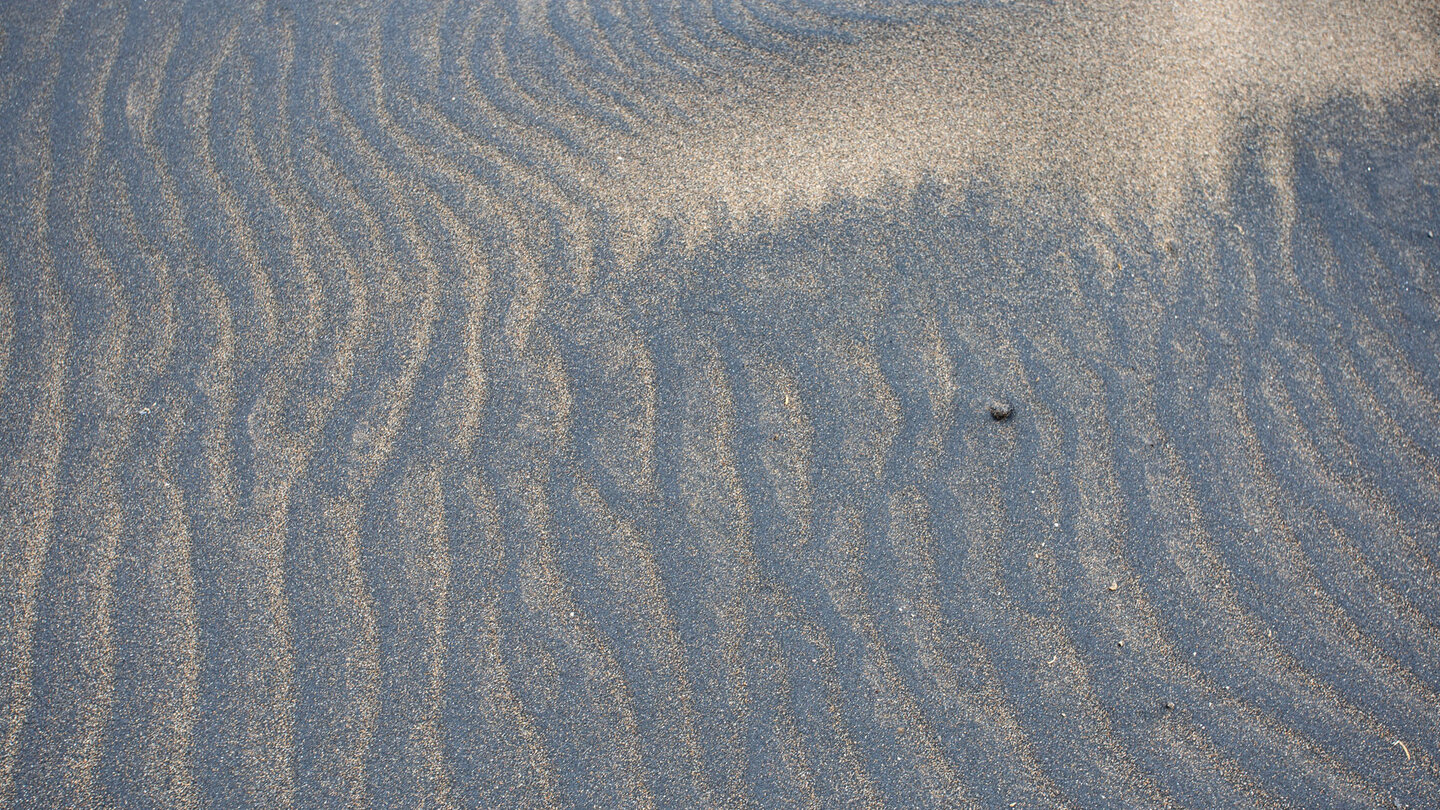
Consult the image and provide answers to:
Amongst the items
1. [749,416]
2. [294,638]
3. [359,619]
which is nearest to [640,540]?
[749,416]

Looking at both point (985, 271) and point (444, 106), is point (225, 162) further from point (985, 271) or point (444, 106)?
point (985, 271)

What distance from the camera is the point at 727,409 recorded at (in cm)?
227

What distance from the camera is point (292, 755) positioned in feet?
5.98

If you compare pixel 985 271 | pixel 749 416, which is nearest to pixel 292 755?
pixel 749 416

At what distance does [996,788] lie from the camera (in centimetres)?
182

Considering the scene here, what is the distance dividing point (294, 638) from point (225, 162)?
1.60 m

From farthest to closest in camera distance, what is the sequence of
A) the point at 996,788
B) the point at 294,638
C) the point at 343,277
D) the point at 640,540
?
the point at 343,277 → the point at 640,540 → the point at 294,638 → the point at 996,788

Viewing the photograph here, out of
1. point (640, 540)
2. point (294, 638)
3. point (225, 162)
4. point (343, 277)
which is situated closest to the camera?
point (294, 638)

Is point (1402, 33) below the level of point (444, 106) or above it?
above

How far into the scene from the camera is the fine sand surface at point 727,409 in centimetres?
187

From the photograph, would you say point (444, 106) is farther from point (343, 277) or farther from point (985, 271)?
point (985, 271)

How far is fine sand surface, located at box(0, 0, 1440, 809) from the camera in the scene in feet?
6.13

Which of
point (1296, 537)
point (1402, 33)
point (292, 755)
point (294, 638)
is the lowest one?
point (292, 755)

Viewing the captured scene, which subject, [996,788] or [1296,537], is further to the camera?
[1296,537]
